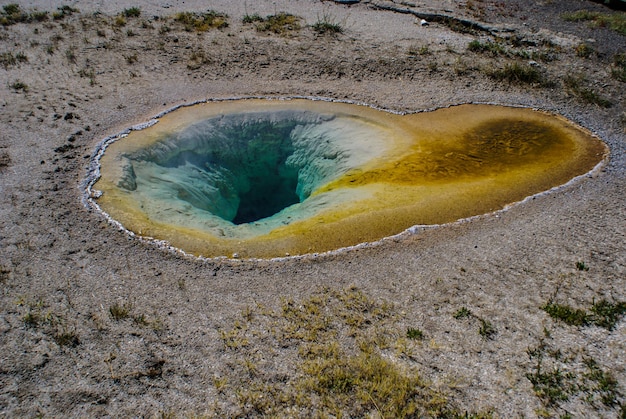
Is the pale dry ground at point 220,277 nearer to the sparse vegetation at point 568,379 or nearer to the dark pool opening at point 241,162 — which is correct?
the sparse vegetation at point 568,379

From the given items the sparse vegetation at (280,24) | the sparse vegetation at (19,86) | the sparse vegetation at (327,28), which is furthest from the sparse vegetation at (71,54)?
the sparse vegetation at (327,28)

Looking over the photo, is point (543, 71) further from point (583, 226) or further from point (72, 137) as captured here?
point (72, 137)

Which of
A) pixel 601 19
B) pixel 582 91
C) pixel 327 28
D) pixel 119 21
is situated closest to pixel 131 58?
pixel 119 21

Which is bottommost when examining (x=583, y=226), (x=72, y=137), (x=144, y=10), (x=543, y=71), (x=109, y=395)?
(x=109, y=395)

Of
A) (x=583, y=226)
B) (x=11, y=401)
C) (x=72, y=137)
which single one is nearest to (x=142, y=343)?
(x=11, y=401)

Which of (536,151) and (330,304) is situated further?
(536,151)

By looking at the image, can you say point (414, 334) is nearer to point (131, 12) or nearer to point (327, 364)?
point (327, 364)
